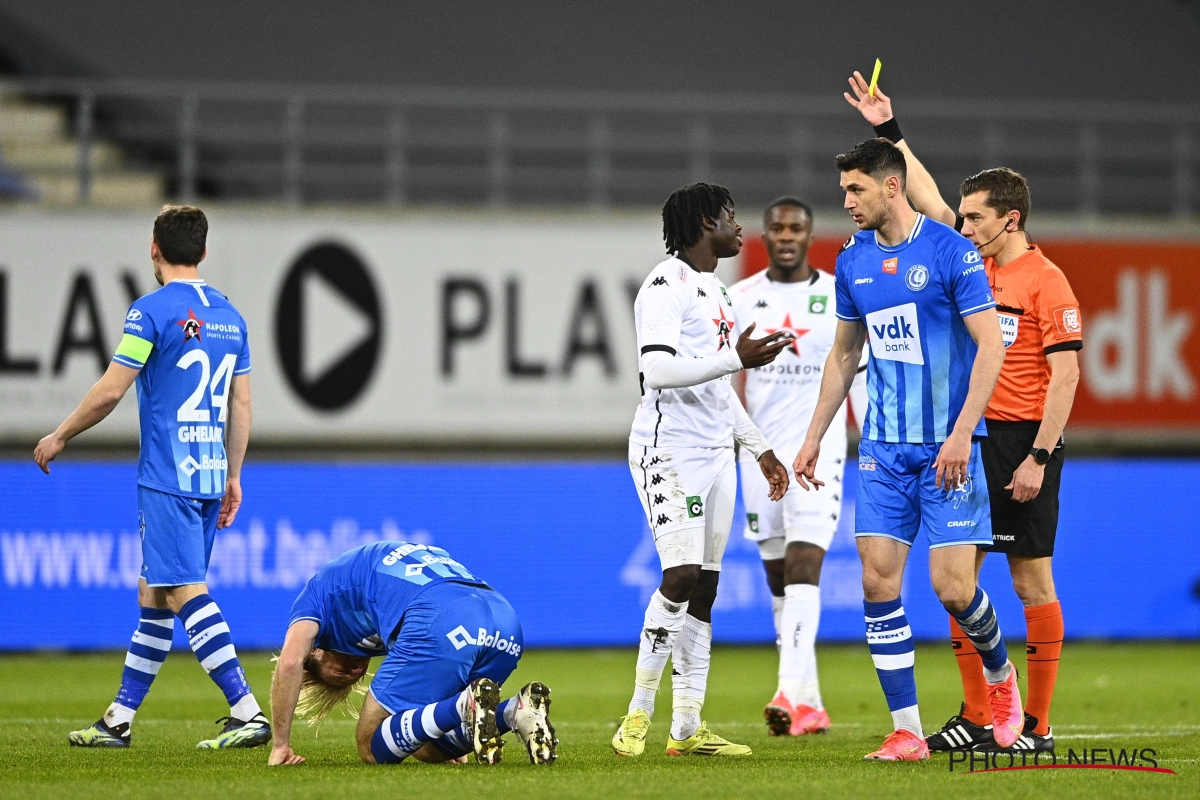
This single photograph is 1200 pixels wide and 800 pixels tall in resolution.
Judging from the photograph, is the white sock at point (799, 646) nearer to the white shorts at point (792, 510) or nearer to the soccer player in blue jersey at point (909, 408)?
the white shorts at point (792, 510)

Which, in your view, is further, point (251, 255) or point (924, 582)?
point (251, 255)

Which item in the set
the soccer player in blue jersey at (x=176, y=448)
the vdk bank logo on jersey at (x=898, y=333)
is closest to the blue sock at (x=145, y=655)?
the soccer player in blue jersey at (x=176, y=448)

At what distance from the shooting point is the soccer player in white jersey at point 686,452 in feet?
20.4

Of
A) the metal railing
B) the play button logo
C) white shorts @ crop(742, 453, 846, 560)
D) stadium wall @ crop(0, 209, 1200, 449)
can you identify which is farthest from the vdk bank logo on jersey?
the metal railing

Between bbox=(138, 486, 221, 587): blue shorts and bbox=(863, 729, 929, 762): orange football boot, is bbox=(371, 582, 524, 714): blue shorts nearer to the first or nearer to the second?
bbox=(138, 486, 221, 587): blue shorts

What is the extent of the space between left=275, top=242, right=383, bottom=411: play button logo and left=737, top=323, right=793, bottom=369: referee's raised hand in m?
9.32

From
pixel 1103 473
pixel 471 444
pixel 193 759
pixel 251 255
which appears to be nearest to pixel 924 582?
pixel 1103 473

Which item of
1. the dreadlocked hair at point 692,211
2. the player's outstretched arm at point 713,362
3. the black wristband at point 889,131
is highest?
the black wristband at point 889,131

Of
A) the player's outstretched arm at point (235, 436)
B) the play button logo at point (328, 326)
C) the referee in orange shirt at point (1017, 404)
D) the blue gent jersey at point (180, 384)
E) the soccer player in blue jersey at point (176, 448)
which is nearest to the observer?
the referee in orange shirt at point (1017, 404)

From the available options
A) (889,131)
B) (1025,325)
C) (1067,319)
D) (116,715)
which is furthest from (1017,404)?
(116,715)

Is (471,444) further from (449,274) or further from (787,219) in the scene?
(787,219)

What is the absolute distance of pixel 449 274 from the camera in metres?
15.1

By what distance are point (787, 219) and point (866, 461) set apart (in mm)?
2388

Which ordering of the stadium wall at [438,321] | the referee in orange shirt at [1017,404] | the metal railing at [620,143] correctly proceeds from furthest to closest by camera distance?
the metal railing at [620,143] < the stadium wall at [438,321] < the referee in orange shirt at [1017,404]
